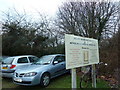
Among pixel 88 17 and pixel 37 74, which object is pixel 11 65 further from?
pixel 88 17

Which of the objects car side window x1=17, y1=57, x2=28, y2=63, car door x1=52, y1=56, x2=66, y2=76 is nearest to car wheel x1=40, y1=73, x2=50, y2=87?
car door x1=52, y1=56, x2=66, y2=76

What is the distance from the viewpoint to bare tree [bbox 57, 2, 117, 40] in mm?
12698

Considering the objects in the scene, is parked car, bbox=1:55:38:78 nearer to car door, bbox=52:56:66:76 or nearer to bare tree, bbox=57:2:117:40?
car door, bbox=52:56:66:76

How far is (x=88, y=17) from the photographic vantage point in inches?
500

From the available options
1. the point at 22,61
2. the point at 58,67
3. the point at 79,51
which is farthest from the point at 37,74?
the point at 22,61

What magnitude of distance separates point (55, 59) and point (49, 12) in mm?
9856

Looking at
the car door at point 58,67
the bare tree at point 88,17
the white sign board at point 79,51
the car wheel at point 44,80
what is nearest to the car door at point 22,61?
the car door at point 58,67

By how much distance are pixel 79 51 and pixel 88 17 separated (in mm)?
9693

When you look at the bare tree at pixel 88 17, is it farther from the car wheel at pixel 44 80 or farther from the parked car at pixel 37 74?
the car wheel at pixel 44 80

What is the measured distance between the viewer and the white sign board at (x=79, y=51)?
3386mm

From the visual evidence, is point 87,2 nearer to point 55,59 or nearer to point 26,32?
point 26,32

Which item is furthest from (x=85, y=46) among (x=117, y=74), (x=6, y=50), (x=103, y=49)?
(x=6, y=50)

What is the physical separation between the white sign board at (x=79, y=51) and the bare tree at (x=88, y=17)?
7979 millimetres

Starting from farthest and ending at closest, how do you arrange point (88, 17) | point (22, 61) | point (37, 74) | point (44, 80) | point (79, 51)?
point (88, 17) → point (22, 61) → point (44, 80) → point (37, 74) → point (79, 51)
